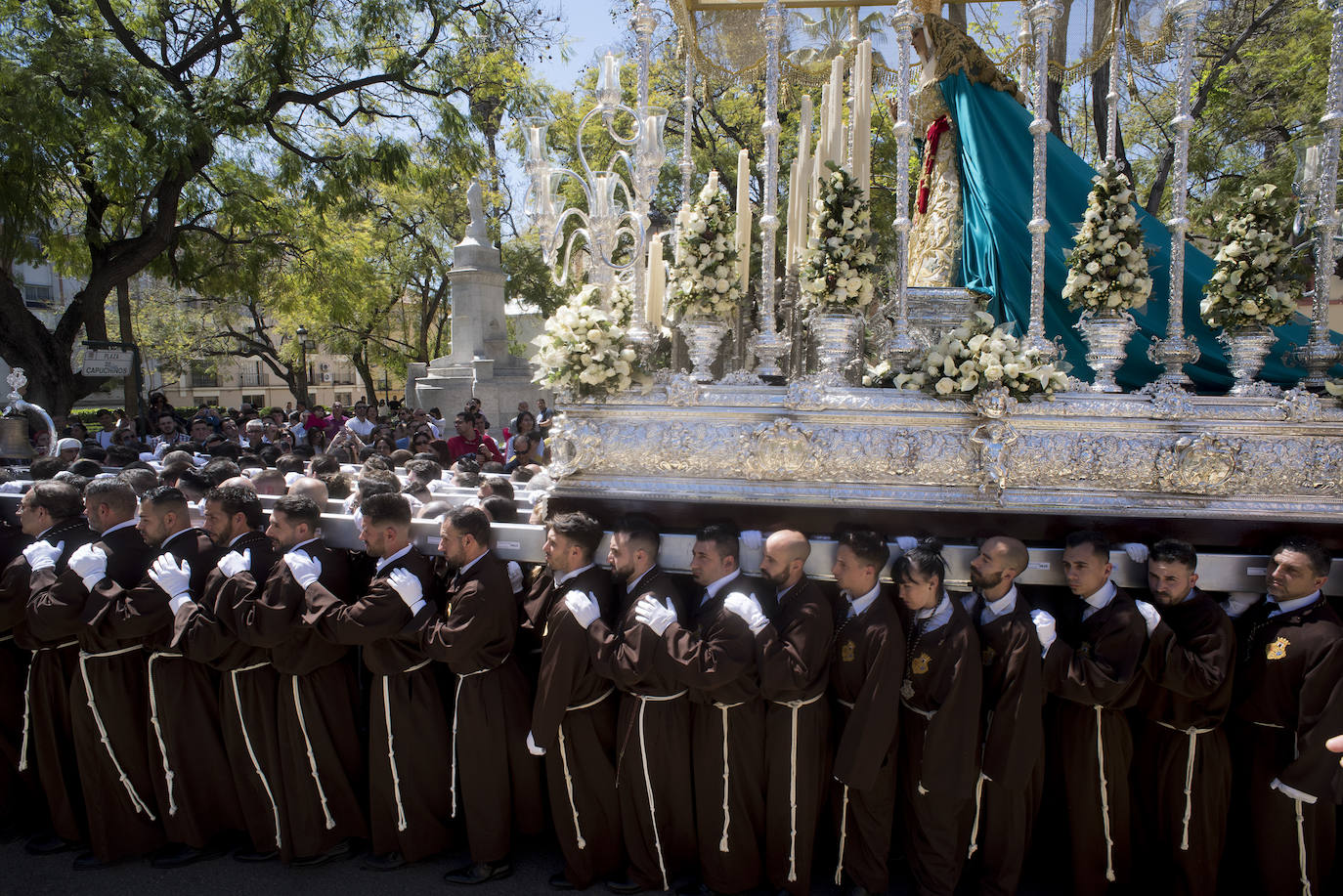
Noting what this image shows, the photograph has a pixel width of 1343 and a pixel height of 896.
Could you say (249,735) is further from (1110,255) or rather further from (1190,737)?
(1110,255)

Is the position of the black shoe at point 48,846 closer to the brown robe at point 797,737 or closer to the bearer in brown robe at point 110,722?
the bearer in brown robe at point 110,722

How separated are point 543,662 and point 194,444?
8.47 m

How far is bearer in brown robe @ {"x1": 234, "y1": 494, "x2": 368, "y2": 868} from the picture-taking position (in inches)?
158

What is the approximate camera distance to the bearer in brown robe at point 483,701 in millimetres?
3928

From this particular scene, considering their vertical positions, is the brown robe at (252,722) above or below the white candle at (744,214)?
below

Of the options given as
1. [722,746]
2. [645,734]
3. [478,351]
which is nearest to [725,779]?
[722,746]

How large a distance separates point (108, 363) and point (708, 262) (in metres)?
11.8

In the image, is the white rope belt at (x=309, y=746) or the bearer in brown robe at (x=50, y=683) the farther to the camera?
the bearer in brown robe at (x=50, y=683)

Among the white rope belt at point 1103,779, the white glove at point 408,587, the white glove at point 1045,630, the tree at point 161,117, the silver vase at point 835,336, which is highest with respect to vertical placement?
the tree at point 161,117

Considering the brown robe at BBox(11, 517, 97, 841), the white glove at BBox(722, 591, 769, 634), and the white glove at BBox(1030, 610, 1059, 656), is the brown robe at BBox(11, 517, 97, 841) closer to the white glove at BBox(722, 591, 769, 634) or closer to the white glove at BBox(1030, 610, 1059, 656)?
the white glove at BBox(722, 591, 769, 634)

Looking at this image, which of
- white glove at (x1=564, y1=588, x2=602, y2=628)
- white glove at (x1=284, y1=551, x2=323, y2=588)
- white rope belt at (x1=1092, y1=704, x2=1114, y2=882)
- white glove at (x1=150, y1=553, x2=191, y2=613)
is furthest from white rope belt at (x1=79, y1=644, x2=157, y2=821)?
white rope belt at (x1=1092, y1=704, x2=1114, y2=882)

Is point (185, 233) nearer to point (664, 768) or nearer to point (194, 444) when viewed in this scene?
point (194, 444)

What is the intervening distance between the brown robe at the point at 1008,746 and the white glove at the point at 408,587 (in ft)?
9.06

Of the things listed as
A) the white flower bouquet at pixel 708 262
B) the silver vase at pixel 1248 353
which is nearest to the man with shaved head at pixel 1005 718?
the silver vase at pixel 1248 353
